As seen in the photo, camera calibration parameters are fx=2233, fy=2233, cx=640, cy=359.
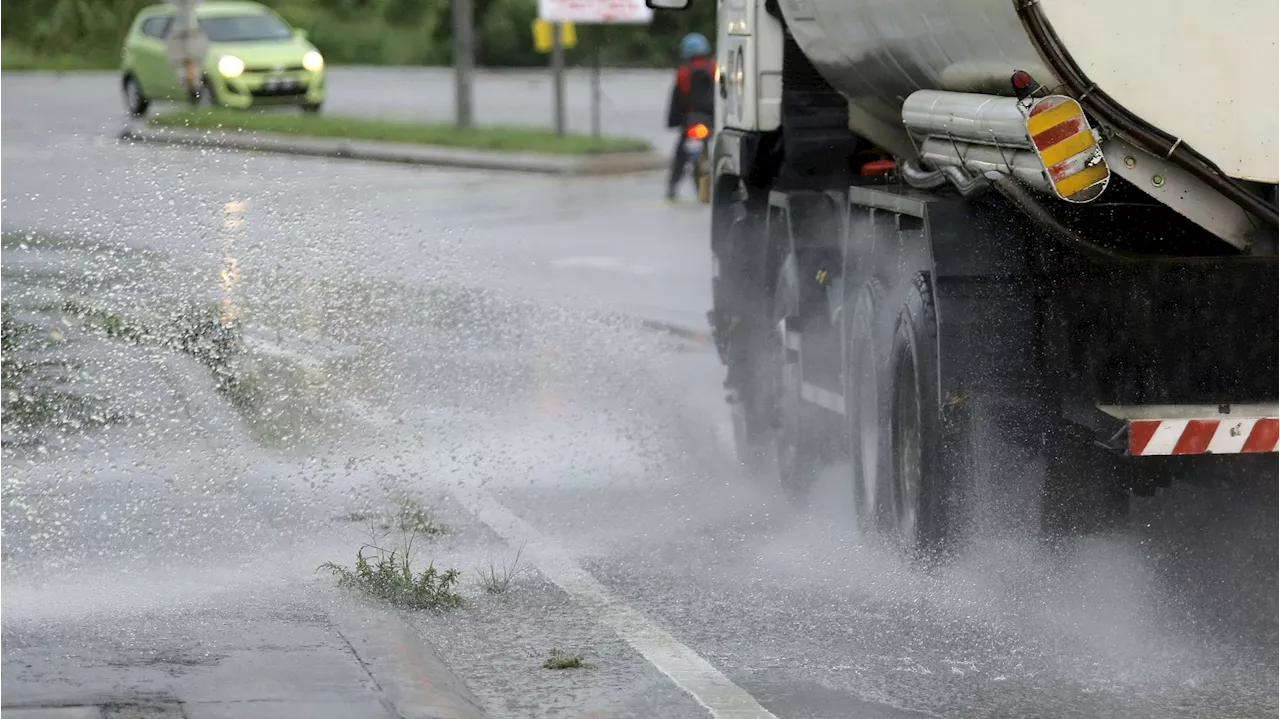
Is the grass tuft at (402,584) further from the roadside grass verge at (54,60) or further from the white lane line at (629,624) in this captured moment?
the roadside grass verge at (54,60)

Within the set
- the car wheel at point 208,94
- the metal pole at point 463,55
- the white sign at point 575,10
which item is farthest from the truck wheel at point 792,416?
the car wheel at point 208,94

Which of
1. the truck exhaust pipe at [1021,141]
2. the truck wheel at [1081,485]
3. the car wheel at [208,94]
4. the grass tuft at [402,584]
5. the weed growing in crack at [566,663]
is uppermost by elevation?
the truck exhaust pipe at [1021,141]

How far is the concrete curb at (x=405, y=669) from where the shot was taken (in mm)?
5473

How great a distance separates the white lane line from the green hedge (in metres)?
38.3

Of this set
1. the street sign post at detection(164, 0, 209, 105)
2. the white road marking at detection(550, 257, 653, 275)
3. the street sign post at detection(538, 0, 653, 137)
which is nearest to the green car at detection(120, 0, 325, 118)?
the street sign post at detection(164, 0, 209, 105)

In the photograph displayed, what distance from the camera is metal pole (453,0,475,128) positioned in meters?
32.1

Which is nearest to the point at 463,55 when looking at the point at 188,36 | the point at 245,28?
the point at 188,36

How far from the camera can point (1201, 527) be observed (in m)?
6.89

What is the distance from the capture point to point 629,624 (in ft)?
22.6

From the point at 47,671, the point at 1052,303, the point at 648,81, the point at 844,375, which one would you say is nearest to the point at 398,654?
the point at 47,671

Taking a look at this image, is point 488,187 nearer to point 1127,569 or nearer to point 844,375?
point 844,375

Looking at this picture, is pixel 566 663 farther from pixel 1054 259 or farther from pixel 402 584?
pixel 1054 259

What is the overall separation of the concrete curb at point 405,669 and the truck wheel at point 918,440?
1.74 meters

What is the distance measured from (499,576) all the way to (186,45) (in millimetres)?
23530
